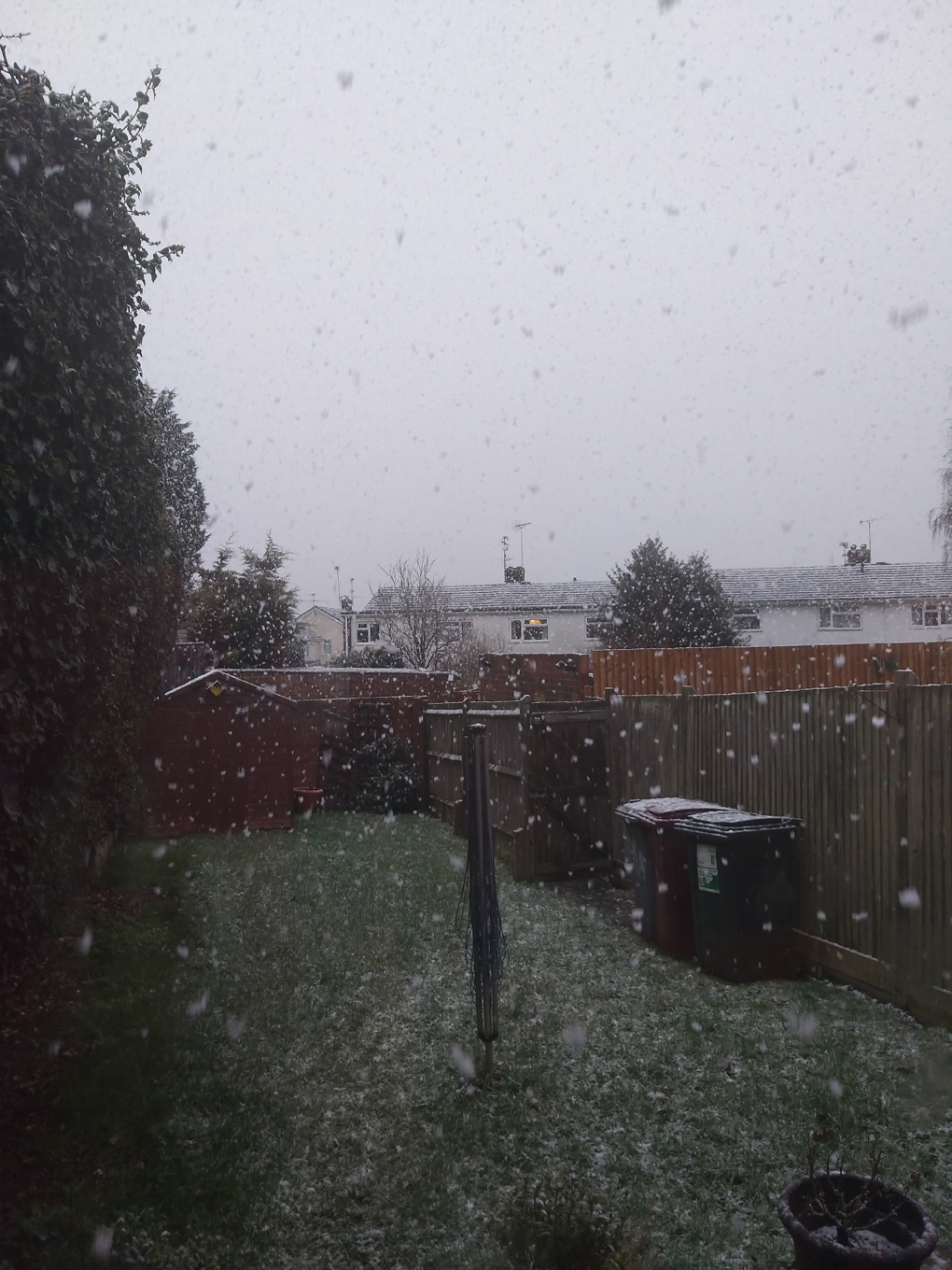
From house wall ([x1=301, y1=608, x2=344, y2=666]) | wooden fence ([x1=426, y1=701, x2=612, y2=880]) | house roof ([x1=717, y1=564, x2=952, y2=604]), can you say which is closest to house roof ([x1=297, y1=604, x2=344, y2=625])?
house wall ([x1=301, y1=608, x2=344, y2=666])

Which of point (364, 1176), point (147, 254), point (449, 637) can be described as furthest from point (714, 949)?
point (449, 637)

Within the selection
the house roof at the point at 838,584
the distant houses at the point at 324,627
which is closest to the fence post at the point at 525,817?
the house roof at the point at 838,584

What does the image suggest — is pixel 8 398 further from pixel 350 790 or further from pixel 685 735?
pixel 350 790

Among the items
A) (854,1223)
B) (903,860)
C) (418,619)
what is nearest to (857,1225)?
(854,1223)

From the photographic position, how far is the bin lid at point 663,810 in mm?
7262

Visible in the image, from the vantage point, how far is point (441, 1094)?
15.5 ft

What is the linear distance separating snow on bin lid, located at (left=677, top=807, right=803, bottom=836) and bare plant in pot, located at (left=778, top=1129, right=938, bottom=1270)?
3443mm

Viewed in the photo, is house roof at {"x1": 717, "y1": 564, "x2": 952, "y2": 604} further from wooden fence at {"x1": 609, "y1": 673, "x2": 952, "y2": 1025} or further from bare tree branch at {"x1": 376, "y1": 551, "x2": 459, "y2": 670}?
wooden fence at {"x1": 609, "y1": 673, "x2": 952, "y2": 1025}

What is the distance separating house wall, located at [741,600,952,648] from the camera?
124 feet

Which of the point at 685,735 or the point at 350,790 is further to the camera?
the point at 350,790

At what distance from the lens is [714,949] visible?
6504 millimetres

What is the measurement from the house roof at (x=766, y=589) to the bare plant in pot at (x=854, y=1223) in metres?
35.0

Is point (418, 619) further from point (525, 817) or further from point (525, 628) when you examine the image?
point (525, 817)

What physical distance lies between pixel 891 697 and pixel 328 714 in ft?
39.6
